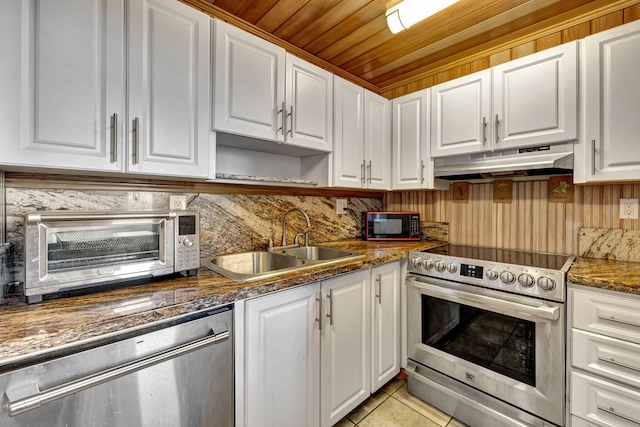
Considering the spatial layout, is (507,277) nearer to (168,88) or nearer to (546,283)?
(546,283)

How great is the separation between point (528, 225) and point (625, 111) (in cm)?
84

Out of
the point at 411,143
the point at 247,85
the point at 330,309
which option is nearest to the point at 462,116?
the point at 411,143

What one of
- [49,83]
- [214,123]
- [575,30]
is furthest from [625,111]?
[49,83]

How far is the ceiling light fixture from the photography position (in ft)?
4.80

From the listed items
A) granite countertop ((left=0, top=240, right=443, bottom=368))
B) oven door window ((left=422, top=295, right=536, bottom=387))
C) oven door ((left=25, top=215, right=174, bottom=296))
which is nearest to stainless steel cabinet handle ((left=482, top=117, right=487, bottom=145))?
oven door window ((left=422, top=295, right=536, bottom=387))

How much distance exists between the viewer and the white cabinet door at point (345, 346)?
147 cm

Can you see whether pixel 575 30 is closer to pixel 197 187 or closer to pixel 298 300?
pixel 298 300

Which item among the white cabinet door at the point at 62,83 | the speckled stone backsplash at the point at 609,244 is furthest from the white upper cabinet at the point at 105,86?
the speckled stone backsplash at the point at 609,244

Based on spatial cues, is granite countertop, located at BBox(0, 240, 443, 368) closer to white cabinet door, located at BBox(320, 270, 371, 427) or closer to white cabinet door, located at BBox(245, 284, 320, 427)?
white cabinet door, located at BBox(245, 284, 320, 427)

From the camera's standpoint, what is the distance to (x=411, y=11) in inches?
59.4

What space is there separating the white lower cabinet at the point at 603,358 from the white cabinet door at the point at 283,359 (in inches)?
49.0

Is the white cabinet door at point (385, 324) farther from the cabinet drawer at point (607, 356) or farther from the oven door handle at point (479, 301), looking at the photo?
the cabinet drawer at point (607, 356)

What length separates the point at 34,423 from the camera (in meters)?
0.75

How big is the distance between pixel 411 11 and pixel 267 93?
897 mm
